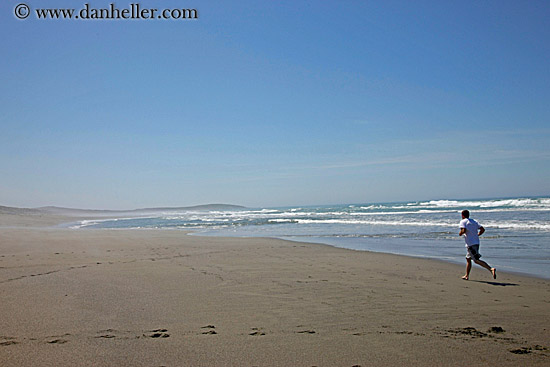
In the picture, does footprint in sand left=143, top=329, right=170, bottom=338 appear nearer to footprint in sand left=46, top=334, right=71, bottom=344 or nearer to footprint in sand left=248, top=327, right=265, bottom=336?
footprint in sand left=46, top=334, right=71, bottom=344

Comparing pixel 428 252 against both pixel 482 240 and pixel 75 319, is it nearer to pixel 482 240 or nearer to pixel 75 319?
pixel 482 240

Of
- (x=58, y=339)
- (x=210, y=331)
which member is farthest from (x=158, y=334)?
(x=58, y=339)

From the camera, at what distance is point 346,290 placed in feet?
23.9

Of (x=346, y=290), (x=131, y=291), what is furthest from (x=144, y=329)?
(x=346, y=290)

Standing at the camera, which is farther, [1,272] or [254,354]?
[1,272]

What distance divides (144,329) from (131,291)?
237 centimetres

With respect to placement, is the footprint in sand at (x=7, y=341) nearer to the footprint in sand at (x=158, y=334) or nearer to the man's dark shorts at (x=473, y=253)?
the footprint in sand at (x=158, y=334)

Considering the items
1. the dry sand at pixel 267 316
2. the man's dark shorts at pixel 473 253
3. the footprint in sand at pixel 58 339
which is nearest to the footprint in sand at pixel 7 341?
the dry sand at pixel 267 316

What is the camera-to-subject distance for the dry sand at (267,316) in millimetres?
4082

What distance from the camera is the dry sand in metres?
4.08

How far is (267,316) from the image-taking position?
5.55 m

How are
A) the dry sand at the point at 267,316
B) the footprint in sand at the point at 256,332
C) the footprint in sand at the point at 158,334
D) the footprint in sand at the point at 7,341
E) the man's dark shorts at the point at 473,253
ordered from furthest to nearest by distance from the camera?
the man's dark shorts at the point at 473,253 < the footprint in sand at the point at 256,332 < the footprint in sand at the point at 158,334 < the footprint in sand at the point at 7,341 < the dry sand at the point at 267,316

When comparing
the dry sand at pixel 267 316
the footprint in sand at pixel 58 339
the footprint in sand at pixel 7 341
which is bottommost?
the dry sand at pixel 267 316

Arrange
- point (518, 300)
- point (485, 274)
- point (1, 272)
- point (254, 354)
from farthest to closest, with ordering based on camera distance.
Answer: point (485, 274) → point (1, 272) → point (518, 300) → point (254, 354)
